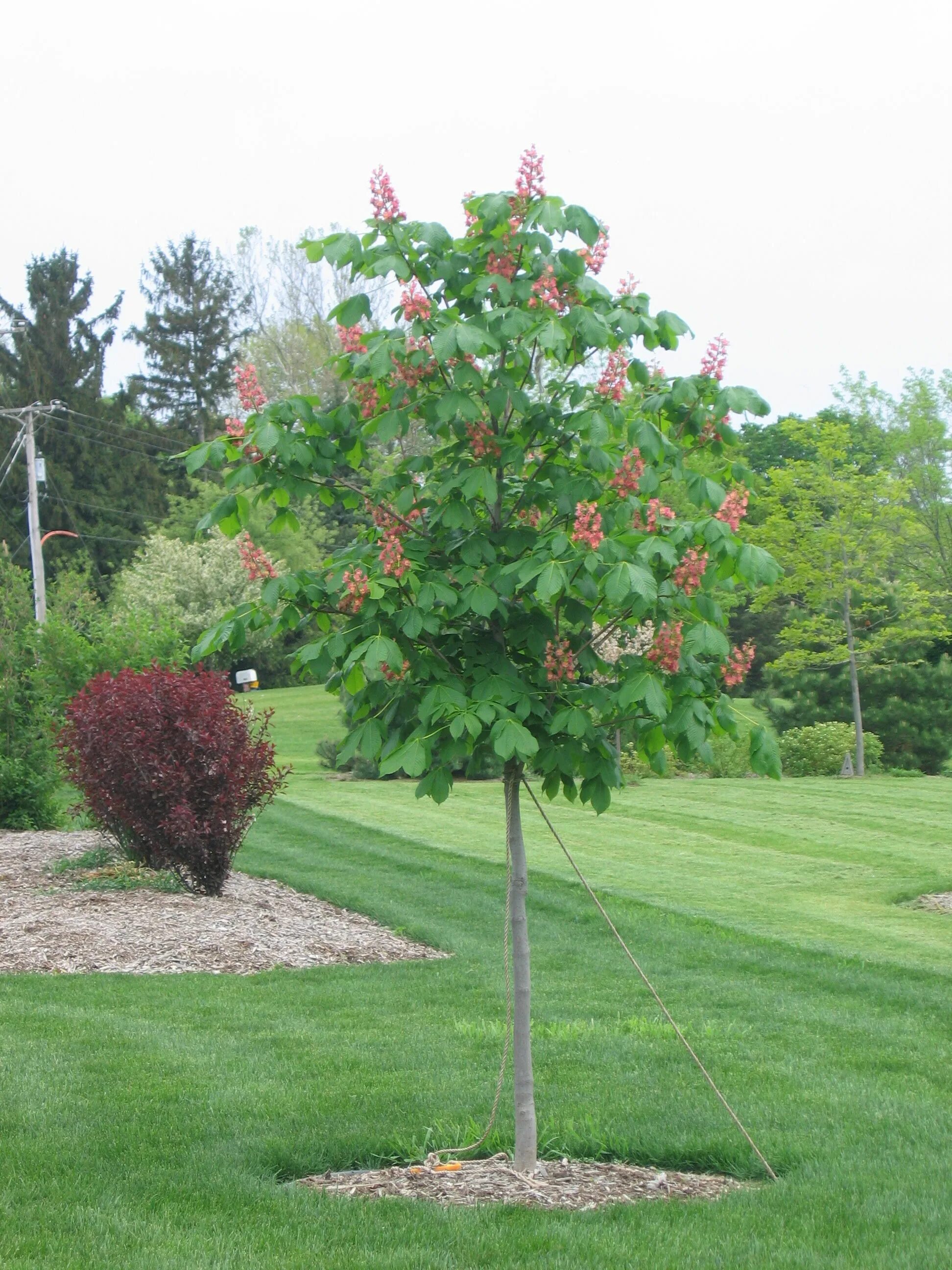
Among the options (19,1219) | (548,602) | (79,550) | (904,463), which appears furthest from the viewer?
(79,550)

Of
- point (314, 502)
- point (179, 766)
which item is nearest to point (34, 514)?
point (314, 502)

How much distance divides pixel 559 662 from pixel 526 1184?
169 cm

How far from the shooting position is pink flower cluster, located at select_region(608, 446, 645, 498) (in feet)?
13.5

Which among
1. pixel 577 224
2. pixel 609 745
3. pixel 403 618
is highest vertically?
pixel 577 224

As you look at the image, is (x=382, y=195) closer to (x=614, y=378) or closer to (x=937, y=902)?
(x=614, y=378)

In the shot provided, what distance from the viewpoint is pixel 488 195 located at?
3943 millimetres

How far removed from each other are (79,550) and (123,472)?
574 centimetres

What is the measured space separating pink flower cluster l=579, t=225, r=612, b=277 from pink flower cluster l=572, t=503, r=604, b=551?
799 mm

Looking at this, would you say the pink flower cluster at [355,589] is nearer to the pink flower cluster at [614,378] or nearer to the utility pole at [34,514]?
the pink flower cluster at [614,378]

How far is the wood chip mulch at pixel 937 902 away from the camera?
9.95 m

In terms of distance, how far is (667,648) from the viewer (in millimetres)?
3926

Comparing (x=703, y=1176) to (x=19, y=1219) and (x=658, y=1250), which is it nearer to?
(x=658, y=1250)

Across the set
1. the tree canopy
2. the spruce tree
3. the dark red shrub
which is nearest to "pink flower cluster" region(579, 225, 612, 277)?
the tree canopy

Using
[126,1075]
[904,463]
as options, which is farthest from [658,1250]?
[904,463]
